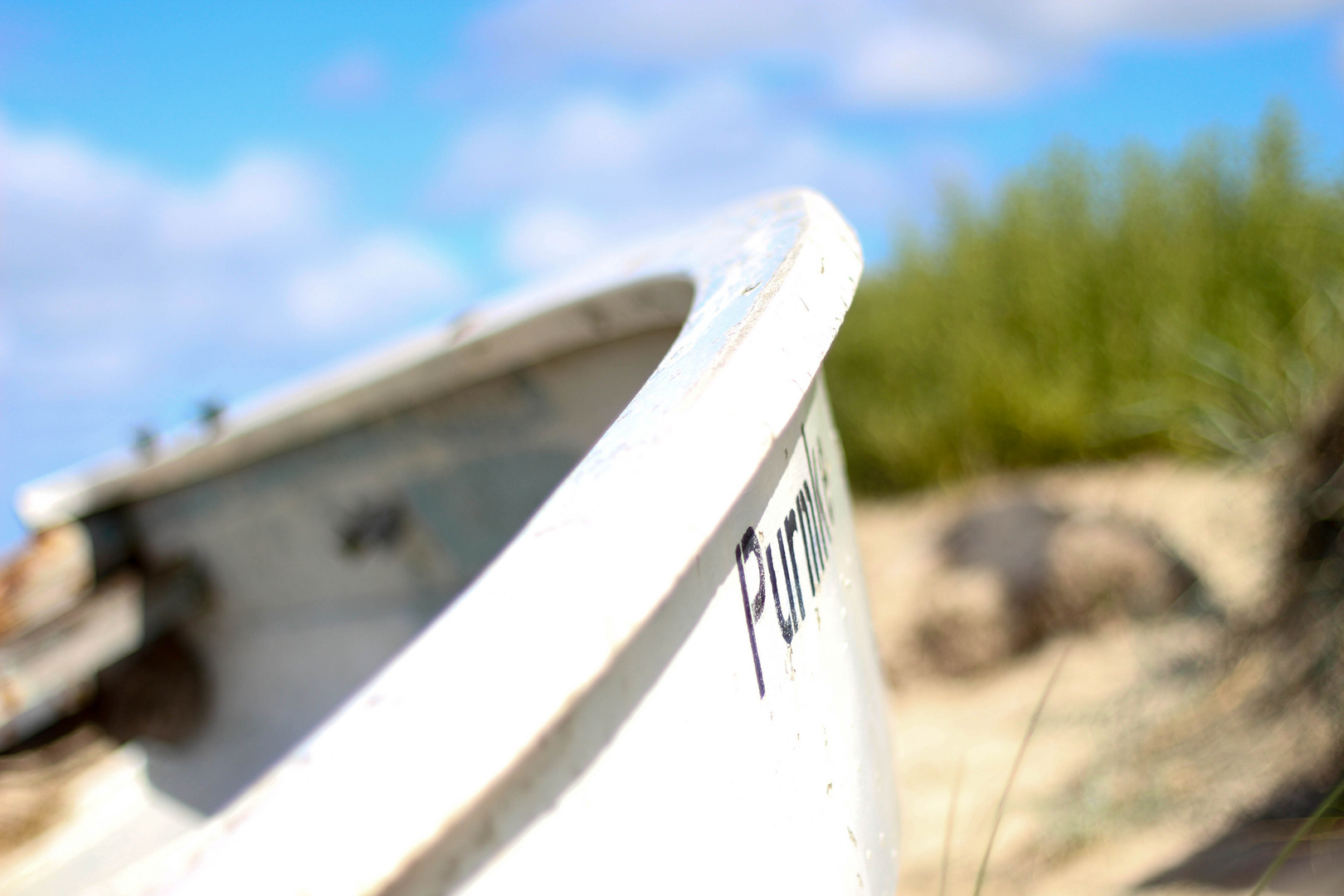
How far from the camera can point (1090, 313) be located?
550cm

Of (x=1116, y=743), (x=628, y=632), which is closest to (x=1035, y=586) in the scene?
(x=1116, y=743)

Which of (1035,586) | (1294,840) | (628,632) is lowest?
(1035,586)

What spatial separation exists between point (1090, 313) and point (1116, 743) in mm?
3666

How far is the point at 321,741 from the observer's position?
0.46m

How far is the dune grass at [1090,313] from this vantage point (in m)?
4.81

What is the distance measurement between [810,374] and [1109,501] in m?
3.97

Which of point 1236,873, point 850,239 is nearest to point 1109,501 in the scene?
point 1236,873

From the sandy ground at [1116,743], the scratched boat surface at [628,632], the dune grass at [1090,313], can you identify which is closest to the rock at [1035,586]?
the sandy ground at [1116,743]

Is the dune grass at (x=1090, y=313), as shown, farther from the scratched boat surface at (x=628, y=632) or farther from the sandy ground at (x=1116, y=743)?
the scratched boat surface at (x=628, y=632)

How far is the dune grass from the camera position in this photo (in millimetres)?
4809

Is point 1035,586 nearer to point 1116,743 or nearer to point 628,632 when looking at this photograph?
point 1116,743

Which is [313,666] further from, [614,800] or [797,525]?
[614,800]

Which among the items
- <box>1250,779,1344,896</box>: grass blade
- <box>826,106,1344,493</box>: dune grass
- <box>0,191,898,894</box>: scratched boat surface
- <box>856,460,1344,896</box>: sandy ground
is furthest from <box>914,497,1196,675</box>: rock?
<box>1250,779,1344,896</box>: grass blade

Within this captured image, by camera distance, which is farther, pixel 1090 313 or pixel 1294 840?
pixel 1090 313
